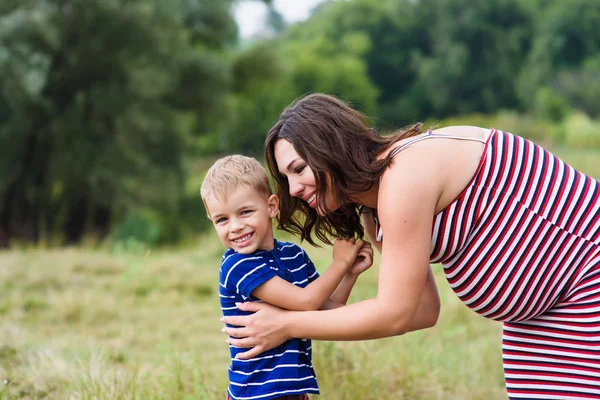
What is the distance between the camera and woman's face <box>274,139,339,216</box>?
6.58ft

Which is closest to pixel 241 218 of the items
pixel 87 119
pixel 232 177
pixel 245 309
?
pixel 232 177

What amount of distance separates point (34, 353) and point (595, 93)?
113 feet

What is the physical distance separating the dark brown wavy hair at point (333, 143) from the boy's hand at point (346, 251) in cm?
10

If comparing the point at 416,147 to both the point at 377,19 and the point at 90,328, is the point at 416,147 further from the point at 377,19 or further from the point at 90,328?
the point at 377,19

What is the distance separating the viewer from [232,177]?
2.06 m

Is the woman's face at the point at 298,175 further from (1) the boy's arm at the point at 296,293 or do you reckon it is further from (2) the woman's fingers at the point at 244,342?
(2) the woman's fingers at the point at 244,342

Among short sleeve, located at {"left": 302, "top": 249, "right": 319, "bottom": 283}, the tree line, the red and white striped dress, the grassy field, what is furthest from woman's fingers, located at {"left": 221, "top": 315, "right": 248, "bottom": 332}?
the tree line

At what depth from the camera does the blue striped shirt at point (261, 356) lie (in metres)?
2.02

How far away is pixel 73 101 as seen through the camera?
14.8 m

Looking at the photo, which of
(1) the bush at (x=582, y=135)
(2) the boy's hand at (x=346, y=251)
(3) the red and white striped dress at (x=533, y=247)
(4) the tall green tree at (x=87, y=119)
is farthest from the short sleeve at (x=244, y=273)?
(1) the bush at (x=582, y=135)

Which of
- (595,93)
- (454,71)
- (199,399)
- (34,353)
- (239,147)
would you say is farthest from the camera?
(454,71)

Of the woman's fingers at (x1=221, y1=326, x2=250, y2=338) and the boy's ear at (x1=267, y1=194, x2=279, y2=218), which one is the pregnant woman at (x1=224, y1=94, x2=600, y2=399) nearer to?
the woman's fingers at (x1=221, y1=326, x2=250, y2=338)

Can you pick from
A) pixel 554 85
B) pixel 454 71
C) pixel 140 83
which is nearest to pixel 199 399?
pixel 140 83

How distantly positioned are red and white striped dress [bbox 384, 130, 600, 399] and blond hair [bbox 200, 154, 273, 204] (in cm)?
53
